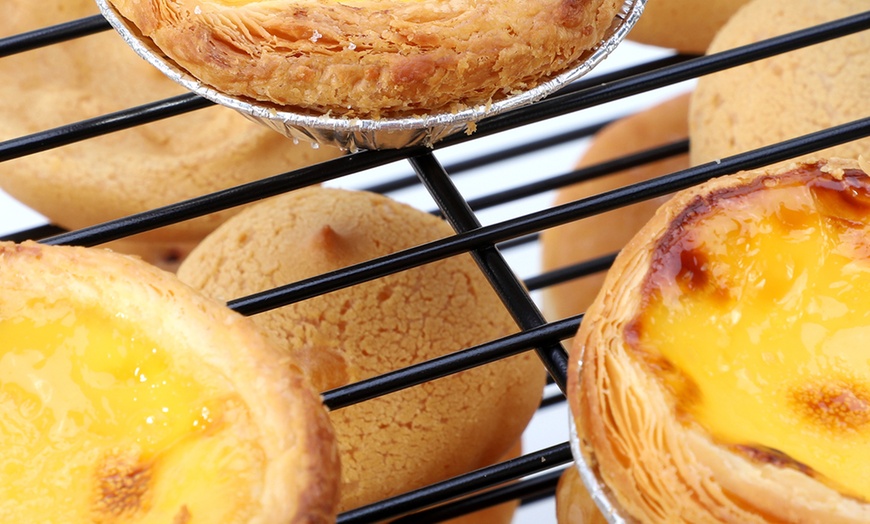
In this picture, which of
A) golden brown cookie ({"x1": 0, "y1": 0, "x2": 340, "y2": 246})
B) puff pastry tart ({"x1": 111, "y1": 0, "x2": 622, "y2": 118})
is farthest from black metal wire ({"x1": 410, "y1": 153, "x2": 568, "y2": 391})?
golden brown cookie ({"x1": 0, "y1": 0, "x2": 340, "y2": 246})

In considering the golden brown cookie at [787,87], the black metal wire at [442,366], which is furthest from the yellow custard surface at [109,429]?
the golden brown cookie at [787,87]

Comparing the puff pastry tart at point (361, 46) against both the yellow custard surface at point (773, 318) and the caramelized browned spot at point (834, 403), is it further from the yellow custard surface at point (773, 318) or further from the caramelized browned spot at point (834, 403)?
the caramelized browned spot at point (834, 403)

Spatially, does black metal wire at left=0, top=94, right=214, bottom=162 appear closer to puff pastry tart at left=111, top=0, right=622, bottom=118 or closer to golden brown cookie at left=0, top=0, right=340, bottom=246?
puff pastry tart at left=111, top=0, right=622, bottom=118

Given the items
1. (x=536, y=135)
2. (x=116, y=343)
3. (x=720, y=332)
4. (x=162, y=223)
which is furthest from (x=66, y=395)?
(x=536, y=135)

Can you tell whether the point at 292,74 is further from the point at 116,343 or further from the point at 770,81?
the point at 770,81

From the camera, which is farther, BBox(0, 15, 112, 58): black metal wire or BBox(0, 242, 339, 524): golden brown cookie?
BBox(0, 15, 112, 58): black metal wire

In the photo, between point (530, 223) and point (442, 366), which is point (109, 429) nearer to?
point (442, 366)

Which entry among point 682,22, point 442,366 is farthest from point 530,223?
point 682,22
